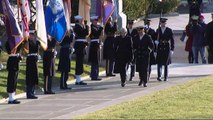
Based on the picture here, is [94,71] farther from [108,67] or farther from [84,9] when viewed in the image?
[84,9]

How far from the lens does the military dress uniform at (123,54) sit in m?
20.2

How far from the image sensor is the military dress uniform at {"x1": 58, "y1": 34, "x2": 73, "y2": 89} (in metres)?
20.1

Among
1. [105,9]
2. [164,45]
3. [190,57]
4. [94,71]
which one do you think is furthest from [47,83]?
[190,57]

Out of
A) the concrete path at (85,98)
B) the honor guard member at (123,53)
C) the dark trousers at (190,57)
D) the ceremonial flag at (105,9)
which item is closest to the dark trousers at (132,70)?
the concrete path at (85,98)

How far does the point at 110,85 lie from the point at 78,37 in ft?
5.74

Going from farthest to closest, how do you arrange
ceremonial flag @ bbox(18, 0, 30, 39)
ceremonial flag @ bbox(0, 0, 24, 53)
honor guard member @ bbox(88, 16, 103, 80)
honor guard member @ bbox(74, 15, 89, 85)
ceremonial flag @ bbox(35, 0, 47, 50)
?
1. honor guard member @ bbox(88, 16, 103, 80)
2. honor guard member @ bbox(74, 15, 89, 85)
3. ceremonial flag @ bbox(35, 0, 47, 50)
4. ceremonial flag @ bbox(18, 0, 30, 39)
5. ceremonial flag @ bbox(0, 0, 24, 53)

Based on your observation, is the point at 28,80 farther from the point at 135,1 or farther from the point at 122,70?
the point at 135,1

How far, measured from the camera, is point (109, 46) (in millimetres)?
22969

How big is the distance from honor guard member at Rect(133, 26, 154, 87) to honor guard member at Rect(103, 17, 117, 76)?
2.62m

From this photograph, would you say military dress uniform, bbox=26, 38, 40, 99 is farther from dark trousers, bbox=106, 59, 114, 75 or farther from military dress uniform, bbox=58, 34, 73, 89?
dark trousers, bbox=106, 59, 114, 75

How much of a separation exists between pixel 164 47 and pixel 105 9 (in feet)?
9.65

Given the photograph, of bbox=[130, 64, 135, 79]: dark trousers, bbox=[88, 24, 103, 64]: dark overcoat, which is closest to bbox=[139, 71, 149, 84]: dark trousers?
bbox=[130, 64, 135, 79]: dark trousers

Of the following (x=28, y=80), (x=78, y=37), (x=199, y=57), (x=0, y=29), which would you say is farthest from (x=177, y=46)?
(x=28, y=80)

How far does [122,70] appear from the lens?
66.5ft
